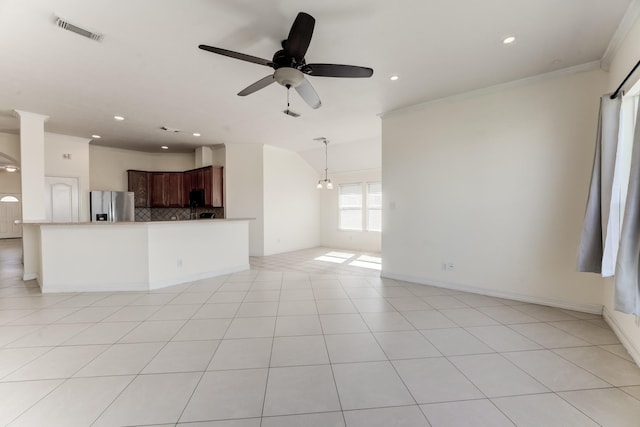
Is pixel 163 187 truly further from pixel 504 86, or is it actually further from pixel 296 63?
pixel 504 86

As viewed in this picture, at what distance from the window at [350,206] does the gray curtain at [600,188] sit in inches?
211

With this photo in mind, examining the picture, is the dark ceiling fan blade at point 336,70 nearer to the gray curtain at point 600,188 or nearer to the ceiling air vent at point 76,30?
the ceiling air vent at point 76,30

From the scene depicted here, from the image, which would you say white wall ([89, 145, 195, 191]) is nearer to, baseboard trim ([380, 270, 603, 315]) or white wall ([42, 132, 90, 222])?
white wall ([42, 132, 90, 222])

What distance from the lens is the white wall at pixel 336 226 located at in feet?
24.2

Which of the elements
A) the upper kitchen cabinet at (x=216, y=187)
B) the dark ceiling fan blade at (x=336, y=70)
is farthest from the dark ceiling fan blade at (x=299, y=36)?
A: the upper kitchen cabinet at (x=216, y=187)

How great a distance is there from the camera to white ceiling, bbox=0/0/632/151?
212 centimetres

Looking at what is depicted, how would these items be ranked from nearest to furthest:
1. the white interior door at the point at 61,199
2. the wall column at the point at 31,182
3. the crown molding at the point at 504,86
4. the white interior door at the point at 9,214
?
1. the crown molding at the point at 504,86
2. the wall column at the point at 31,182
3. the white interior door at the point at 61,199
4. the white interior door at the point at 9,214

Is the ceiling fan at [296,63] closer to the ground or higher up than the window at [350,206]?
→ higher up

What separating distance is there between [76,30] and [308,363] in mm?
3597

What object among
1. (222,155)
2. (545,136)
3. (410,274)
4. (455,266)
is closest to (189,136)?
(222,155)

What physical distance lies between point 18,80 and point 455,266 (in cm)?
639

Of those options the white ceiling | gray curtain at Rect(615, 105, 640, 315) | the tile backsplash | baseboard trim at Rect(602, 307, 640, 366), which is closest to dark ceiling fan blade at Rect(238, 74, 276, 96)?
the white ceiling

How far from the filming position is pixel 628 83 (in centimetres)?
221

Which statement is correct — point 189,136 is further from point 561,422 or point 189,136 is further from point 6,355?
point 561,422
